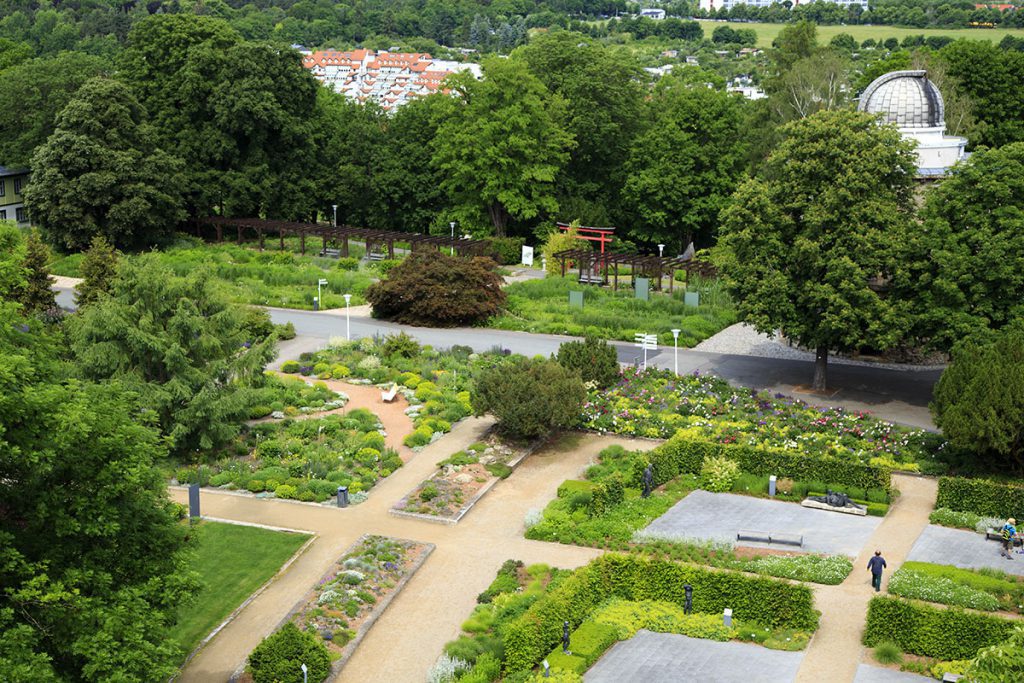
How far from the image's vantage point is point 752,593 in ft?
97.1

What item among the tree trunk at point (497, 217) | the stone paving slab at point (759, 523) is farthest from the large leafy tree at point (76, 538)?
the tree trunk at point (497, 217)

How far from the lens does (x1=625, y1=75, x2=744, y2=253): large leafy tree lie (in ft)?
253

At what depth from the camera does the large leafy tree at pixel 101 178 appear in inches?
2778

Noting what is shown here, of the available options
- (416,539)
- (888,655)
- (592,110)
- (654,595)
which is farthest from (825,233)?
(592,110)

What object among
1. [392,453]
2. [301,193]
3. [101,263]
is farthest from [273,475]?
[301,193]

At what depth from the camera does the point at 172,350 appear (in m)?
38.8

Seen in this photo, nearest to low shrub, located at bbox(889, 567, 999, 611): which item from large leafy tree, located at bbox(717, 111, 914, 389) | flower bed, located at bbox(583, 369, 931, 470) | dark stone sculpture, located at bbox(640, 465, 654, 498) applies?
flower bed, located at bbox(583, 369, 931, 470)

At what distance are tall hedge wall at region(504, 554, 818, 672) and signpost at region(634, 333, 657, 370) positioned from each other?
17.9 meters

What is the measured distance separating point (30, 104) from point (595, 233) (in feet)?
117

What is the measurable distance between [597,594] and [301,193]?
178 ft

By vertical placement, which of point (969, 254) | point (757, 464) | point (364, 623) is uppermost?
point (969, 254)

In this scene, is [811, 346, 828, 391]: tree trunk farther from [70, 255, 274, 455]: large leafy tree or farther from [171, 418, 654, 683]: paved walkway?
[70, 255, 274, 455]: large leafy tree

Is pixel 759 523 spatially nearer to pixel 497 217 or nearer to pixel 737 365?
pixel 737 365

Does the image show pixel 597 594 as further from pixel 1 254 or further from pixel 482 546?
pixel 1 254
